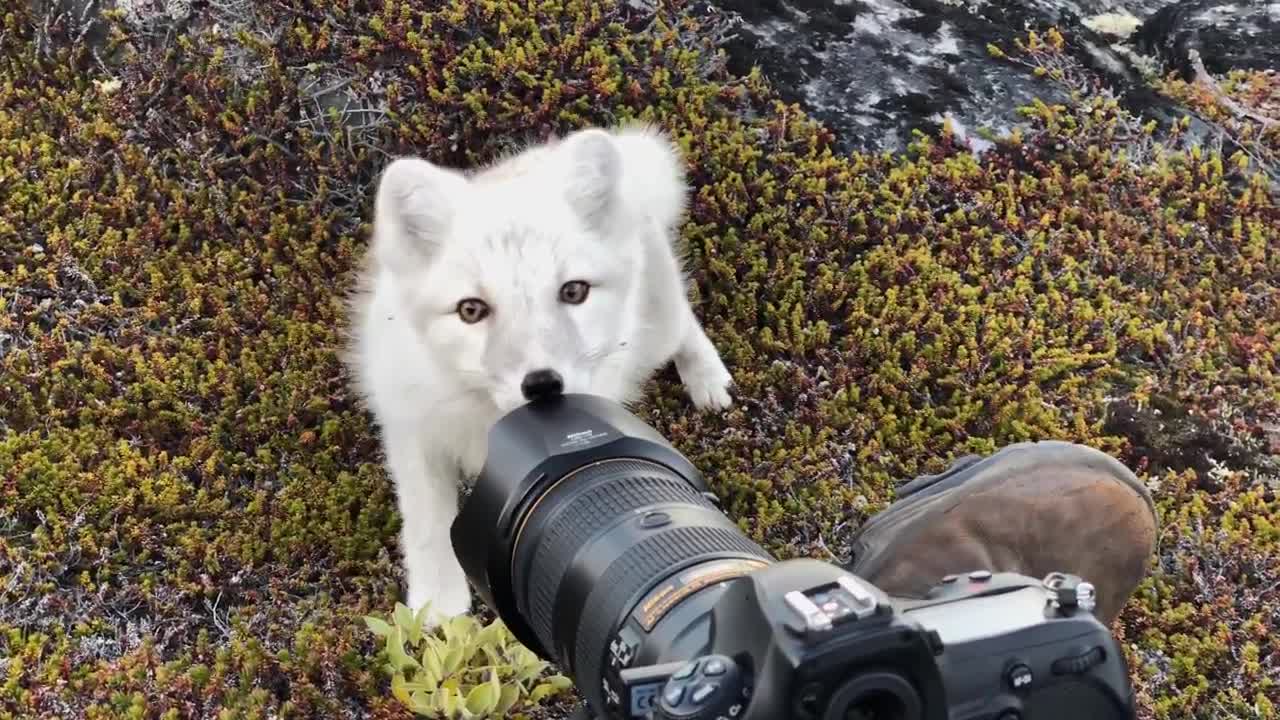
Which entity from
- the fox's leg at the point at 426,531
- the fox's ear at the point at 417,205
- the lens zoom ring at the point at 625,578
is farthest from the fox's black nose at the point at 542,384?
the fox's leg at the point at 426,531

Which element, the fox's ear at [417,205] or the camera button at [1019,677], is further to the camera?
the fox's ear at [417,205]

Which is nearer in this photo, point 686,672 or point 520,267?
point 686,672

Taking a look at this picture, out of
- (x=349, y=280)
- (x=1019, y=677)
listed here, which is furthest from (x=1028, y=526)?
(x=349, y=280)

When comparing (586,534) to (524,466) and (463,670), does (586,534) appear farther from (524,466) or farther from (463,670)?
(463,670)

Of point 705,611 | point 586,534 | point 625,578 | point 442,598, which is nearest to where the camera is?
point 705,611

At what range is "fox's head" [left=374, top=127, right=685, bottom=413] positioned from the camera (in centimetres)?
249

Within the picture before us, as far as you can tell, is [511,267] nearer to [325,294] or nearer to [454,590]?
[454,590]

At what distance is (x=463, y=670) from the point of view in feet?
8.33

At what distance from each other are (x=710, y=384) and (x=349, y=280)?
1.33 metres

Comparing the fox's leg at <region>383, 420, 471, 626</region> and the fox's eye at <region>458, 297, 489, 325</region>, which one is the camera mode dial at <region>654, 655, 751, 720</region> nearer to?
the fox's eye at <region>458, 297, 489, 325</region>

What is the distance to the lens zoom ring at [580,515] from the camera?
1991 mm

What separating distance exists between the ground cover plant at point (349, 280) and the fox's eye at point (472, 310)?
30.1 inches

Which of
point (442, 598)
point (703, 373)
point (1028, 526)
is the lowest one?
point (442, 598)

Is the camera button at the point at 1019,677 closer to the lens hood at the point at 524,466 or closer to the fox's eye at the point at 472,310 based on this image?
the lens hood at the point at 524,466
